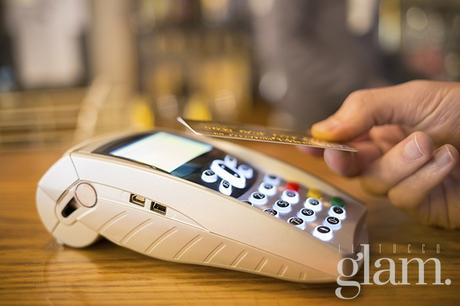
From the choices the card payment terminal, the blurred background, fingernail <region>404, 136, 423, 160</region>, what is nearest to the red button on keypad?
the card payment terminal

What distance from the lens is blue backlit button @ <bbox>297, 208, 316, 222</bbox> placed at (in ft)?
1.42

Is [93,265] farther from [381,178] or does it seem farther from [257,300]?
[381,178]

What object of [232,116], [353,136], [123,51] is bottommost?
[232,116]

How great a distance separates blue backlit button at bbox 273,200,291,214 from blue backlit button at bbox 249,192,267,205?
0.04 feet

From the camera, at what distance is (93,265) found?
45 centimetres

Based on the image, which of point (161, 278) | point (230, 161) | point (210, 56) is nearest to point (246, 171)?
point (230, 161)

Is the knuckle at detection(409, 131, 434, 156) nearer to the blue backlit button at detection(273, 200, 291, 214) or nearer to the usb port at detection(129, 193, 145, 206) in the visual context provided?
the blue backlit button at detection(273, 200, 291, 214)

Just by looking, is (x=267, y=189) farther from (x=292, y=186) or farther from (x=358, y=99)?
(x=358, y=99)

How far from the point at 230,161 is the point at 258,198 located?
0.25 feet

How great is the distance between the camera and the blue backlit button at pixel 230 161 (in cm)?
49

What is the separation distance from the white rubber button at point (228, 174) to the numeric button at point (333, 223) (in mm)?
80

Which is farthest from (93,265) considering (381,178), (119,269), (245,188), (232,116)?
(232,116)

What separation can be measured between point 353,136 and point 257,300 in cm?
24

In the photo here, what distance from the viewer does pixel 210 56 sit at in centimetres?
241
